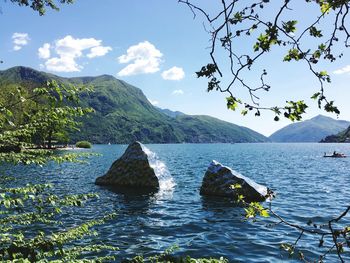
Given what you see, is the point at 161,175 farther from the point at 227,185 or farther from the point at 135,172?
the point at 227,185

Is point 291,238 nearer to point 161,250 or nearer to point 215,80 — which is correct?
point 161,250

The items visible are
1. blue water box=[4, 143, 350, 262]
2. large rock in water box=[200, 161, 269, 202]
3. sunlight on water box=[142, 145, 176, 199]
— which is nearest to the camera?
blue water box=[4, 143, 350, 262]

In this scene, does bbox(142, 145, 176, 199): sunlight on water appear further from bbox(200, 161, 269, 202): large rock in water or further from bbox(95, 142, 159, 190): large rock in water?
bbox(200, 161, 269, 202): large rock in water

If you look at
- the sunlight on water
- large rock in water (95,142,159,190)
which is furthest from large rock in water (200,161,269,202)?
large rock in water (95,142,159,190)

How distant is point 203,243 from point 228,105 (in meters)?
11.2

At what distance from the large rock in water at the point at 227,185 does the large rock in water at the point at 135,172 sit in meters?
5.30

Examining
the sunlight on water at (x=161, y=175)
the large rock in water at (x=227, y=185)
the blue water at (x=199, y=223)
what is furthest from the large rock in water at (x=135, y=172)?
the large rock in water at (x=227, y=185)

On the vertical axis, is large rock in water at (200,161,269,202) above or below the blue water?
above

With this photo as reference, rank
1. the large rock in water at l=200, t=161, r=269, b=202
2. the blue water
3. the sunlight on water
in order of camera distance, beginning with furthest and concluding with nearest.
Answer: the sunlight on water → the large rock in water at l=200, t=161, r=269, b=202 → the blue water

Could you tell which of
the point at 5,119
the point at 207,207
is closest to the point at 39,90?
the point at 5,119

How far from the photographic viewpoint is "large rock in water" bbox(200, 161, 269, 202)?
923 inches

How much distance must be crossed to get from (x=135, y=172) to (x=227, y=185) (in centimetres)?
900

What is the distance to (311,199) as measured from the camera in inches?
1006

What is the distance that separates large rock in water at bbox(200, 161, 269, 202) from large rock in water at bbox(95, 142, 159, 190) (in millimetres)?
5300
